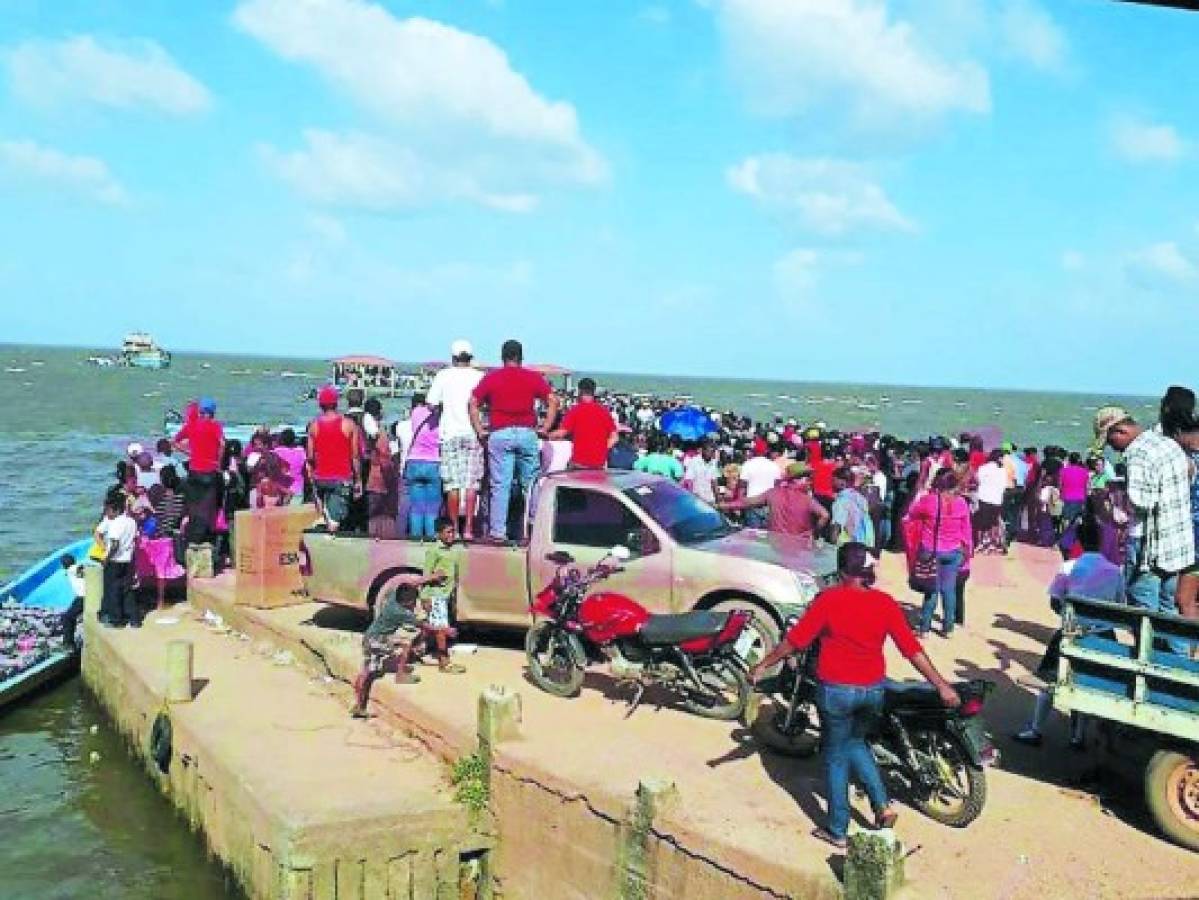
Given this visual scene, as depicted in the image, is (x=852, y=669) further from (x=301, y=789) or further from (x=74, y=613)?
(x=74, y=613)

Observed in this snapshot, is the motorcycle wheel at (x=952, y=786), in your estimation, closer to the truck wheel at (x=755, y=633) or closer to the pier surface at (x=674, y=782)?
the pier surface at (x=674, y=782)

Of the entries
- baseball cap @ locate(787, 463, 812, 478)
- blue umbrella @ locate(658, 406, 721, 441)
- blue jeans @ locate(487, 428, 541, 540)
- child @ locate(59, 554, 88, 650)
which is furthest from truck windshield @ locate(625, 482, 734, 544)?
blue umbrella @ locate(658, 406, 721, 441)

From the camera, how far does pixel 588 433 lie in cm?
1105

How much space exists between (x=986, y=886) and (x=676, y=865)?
5.46 ft

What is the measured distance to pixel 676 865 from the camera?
607 centimetres

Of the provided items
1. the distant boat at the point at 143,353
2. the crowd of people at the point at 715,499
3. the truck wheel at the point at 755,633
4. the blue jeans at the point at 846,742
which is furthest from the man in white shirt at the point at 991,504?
the distant boat at the point at 143,353

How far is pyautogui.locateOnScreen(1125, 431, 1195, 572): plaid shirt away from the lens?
6.60 metres

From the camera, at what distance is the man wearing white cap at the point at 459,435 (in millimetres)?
10984

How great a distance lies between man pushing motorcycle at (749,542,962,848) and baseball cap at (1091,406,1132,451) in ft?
6.71

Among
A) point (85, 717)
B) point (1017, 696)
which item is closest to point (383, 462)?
point (85, 717)

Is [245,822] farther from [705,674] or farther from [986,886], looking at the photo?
[986,886]

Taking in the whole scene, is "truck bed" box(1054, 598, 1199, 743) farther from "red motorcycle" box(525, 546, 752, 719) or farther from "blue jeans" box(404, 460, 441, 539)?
"blue jeans" box(404, 460, 441, 539)

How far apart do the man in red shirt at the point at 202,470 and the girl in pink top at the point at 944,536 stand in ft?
27.5

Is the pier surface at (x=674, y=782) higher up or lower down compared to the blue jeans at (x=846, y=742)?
lower down
